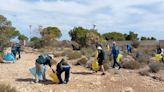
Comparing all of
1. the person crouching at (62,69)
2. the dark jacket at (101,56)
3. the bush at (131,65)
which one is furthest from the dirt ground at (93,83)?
the bush at (131,65)

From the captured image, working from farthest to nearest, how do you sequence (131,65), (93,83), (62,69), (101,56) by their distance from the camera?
(131,65) → (101,56) → (93,83) → (62,69)

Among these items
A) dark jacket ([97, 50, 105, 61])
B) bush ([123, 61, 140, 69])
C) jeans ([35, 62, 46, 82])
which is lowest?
bush ([123, 61, 140, 69])

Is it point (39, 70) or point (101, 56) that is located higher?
point (101, 56)

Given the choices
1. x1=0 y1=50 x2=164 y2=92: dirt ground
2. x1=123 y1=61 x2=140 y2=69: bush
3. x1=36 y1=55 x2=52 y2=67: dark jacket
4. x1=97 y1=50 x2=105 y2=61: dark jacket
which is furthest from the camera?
x1=123 y1=61 x2=140 y2=69: bush

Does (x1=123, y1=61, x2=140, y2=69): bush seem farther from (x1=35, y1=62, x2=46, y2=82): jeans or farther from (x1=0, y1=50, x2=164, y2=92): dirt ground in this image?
(x1=35, y1=62, x2=46, y2=82): jeans

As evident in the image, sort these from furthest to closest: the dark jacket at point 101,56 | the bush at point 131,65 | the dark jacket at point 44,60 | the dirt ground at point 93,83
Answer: the bush at point 131,65 < the dark jacket at point 101,56 < the dark jacket at point 44,60 < the dirt ground at point 93,83

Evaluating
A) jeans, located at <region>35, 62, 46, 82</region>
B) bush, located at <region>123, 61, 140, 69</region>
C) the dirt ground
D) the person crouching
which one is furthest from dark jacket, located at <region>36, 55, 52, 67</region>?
bush, located at <region>123, 61, 140, 69</region>

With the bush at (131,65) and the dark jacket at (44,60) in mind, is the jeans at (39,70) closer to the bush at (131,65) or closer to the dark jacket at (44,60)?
the dark jacket at (44,60)

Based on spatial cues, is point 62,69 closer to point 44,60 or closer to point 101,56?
point 44,60

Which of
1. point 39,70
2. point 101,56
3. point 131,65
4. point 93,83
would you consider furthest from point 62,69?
point 131,65

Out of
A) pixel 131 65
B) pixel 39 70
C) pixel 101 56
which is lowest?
pixel 131 65

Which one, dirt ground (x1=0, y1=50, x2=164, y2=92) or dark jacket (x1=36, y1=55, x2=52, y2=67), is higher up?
dark jacket (x1=36, y1=55, x2=52, y2=67)

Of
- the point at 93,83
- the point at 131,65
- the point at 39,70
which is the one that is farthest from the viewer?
the point at 131,65

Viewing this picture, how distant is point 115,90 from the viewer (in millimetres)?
16875
